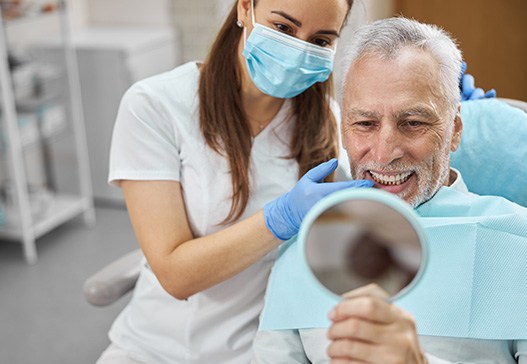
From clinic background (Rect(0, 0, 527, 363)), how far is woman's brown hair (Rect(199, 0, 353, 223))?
153 centimetres

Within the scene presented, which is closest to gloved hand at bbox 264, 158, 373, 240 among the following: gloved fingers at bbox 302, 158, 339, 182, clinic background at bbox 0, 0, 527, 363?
gloved fingers at bbox 302, 158, 339, 182

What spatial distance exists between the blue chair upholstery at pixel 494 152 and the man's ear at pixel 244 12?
549 mm

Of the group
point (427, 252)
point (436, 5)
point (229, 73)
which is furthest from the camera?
point (436, 5)

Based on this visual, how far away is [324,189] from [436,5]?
3.17 meters

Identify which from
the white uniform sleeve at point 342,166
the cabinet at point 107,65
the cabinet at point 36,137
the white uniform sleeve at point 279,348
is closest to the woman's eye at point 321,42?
the white uniform sleeve at point 342,166

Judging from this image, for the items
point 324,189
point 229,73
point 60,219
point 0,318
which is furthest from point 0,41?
point 324,189

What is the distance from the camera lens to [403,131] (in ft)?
4.12

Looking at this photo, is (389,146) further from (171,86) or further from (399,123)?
(171,86)

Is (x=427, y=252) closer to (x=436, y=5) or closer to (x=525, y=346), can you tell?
(x=525, y=346)

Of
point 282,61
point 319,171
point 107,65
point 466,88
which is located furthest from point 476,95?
point 107,65

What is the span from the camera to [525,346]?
120 centimetres

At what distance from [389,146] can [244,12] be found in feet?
1.79

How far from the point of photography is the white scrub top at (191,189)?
5.12 ft

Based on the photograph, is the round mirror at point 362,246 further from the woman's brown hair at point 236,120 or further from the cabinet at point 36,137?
the cabinet at point 36,137
